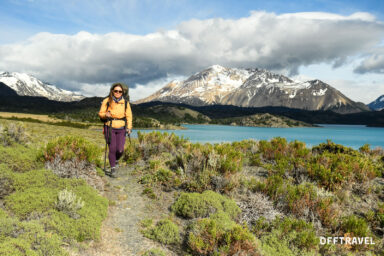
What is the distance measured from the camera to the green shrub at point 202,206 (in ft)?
21.8

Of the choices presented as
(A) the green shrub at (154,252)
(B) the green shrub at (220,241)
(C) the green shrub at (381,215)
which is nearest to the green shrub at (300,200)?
(C) the green shrub at (381,215)

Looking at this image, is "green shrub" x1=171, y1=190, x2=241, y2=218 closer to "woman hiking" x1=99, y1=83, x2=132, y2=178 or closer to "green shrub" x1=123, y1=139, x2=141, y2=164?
"woman hiking" x1=99, y1=83, x2=132, y2=178

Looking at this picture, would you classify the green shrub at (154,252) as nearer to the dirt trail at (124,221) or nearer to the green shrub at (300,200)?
the dirt trail at (124,221)

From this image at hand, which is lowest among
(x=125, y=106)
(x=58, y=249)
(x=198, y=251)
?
(x=198, y=251)

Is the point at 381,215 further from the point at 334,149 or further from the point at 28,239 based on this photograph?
the point at 28,239

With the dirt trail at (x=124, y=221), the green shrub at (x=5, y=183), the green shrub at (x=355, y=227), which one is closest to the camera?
the dirt trail at (x=124, y=221)

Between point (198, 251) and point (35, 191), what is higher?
point (35, 191)

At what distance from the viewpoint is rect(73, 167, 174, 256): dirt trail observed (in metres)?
5.05

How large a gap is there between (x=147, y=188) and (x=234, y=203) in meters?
2.99

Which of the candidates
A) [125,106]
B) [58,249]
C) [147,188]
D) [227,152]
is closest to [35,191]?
[58,249]

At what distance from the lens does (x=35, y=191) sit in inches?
238

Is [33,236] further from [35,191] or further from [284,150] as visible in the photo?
[284,150]

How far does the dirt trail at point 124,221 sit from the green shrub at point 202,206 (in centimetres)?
71

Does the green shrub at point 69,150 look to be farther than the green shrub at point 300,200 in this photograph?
Yes
